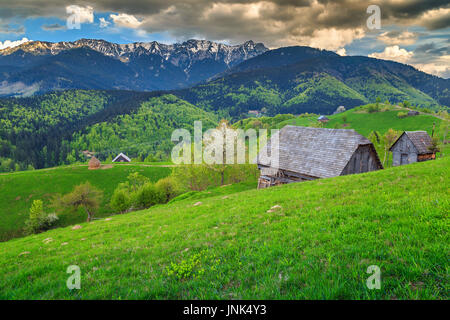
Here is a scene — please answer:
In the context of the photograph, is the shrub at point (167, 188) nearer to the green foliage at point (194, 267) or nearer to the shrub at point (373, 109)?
the green foliage at point (194, 267)

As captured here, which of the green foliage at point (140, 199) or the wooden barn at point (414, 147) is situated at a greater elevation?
the wooden barn at point (414, 147)

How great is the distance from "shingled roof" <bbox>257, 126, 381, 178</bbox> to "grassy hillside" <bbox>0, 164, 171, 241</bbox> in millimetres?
60524

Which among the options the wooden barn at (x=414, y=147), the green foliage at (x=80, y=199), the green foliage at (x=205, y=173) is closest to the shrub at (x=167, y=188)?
the green foliage at (x=205, y=173)

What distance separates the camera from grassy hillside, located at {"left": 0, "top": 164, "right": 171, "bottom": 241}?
2551 inches

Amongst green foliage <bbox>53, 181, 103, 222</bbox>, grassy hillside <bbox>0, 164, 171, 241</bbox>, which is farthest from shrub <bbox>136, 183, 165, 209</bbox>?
grassy hillside <bbox>0, 164, 171, 241</bbox>

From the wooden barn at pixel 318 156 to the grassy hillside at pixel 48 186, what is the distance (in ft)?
195

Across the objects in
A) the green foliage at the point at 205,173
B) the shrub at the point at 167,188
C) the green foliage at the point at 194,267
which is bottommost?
the shrub at the point at 167,188

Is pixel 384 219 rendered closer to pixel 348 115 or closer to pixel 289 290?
pixel 289 290

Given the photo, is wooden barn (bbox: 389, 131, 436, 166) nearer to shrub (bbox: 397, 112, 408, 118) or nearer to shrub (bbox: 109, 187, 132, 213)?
shrub (bbox: 109, 187, 132, 213)

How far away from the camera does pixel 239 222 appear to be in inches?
455

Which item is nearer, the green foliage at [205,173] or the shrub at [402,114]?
the green foliage at [205,173]

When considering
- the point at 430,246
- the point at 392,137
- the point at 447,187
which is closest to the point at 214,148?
the point at 447,187

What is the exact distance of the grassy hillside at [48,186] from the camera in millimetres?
64787
